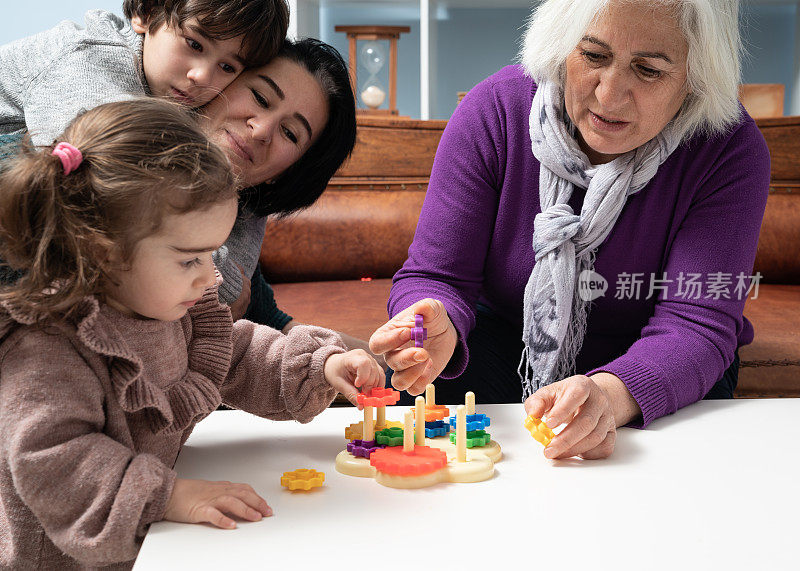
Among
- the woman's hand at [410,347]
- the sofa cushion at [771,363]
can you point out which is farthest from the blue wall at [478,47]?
the woman's hand at [410,347]

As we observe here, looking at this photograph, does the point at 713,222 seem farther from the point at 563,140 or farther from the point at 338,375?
the point at 338,375

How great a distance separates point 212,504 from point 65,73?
81cm

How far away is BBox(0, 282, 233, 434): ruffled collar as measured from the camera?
0.78 m

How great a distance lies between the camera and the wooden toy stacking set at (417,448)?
87 cm

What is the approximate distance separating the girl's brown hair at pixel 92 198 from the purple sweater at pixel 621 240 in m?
0.53

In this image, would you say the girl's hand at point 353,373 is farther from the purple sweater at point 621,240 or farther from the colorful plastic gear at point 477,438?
the purple sweater at point 621,240

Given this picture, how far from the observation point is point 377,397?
36.9 inches

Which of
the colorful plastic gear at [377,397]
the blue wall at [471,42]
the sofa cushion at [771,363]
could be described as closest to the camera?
the colorful plastic gear at [377,397]

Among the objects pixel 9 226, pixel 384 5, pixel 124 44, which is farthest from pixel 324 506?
pixel 384 5

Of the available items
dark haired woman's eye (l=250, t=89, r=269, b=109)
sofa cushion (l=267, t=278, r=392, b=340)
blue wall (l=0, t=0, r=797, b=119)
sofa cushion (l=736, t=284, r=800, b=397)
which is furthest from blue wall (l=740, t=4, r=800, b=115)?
dark haired woman's eye (l=250, t=89, r=269, b=109)

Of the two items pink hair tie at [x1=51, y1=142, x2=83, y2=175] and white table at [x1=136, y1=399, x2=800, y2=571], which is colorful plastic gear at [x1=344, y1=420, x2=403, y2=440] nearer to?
white table at [x1=136, y1=399, x2=800, y2=571]

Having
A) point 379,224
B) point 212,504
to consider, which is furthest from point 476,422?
point 379,224

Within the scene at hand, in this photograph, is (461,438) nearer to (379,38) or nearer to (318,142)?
(318,142)

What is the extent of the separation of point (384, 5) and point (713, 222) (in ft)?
7.10
